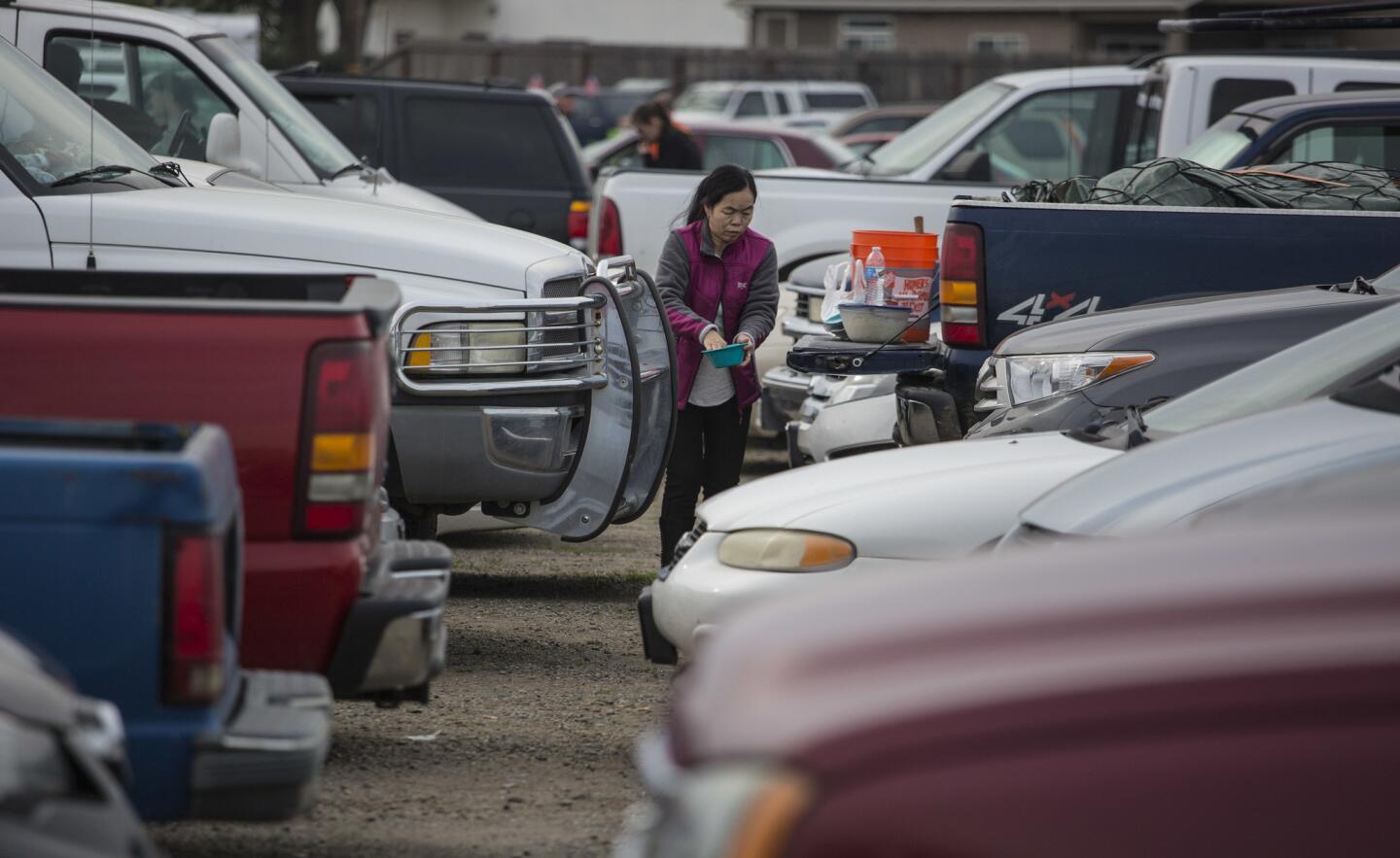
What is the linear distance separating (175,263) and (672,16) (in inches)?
1733

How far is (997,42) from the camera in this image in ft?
134

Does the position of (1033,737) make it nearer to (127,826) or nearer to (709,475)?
(127,826)

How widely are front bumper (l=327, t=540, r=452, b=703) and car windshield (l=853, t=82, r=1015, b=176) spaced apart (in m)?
8.48

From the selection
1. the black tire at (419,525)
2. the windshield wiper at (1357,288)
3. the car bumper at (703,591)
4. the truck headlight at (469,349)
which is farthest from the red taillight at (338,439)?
the windshield wiper at (1357,288)

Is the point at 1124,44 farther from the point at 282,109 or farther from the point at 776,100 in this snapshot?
the point at 282,109

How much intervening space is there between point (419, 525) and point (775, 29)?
38207mm

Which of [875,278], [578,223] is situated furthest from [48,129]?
[578,223]

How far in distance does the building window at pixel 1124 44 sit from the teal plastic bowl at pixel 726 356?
34734mm

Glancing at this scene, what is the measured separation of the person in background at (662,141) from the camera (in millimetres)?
14594

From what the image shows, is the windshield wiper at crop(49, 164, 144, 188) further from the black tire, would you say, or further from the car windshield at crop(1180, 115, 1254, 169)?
the car windshield at crop(1180, 115, 1254, 169)

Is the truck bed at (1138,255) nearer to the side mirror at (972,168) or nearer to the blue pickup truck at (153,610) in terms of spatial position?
the side mirror at (972,168)

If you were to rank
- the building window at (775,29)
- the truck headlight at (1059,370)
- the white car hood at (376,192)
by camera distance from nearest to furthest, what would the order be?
the truck headlight at (1059,370) → the white car hood at (376,192) → the building window at (775,29)

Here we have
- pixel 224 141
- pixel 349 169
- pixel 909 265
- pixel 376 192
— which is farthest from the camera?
pixel 349 169

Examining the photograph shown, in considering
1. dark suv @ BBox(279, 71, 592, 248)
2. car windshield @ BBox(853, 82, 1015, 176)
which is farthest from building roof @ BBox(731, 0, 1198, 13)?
dark suv @ BBox(279, 71, 592, 248)
